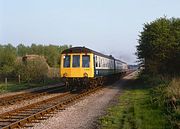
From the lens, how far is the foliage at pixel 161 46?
36219 mm

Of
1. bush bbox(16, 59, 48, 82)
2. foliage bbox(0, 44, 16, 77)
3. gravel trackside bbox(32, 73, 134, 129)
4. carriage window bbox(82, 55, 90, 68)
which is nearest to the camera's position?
gravel trackside bbox(32, 73, 134, 129)

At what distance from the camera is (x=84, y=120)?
13.2 meters

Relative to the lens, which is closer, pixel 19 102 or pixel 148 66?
pixel 19 102

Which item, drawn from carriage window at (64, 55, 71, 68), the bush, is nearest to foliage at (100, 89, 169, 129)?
carriage window at (64, 55, 71, 68)

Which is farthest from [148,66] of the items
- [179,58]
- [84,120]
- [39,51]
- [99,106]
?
[39,51]

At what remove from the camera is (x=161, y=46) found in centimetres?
3681

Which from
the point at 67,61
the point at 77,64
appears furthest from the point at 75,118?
the point at 67,61

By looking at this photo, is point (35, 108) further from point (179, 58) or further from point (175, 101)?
point (179, 58)

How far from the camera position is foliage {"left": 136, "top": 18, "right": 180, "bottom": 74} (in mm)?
36219

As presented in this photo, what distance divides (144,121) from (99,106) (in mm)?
5872

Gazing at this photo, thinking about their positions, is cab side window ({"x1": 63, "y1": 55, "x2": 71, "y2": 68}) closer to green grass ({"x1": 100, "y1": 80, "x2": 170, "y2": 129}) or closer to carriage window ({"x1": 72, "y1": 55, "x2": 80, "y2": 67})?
carriage window ({"x1": 72, "y1": 55, "x2": 80, "y2": 67})

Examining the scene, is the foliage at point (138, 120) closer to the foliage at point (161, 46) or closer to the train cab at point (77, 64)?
the train cab at point (77, 64)

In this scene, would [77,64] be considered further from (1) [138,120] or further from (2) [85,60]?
(1) [138,120]

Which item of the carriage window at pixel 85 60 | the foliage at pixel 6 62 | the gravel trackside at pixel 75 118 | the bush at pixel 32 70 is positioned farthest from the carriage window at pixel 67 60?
the foliage at pixel 6 62
